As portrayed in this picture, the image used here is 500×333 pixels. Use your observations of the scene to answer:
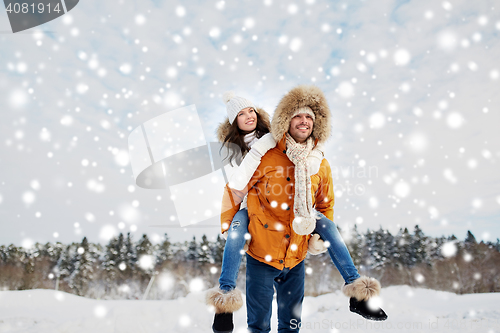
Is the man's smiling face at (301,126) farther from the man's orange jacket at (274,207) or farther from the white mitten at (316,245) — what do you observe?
the white mitten at (316,245)

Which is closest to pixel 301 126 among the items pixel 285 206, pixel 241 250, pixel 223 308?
pixel 285 206

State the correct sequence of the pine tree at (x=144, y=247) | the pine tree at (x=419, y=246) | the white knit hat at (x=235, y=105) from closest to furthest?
the white knit hat at (x=235, y=105) → the pine tree at (x=419, y=246) → the pine tree at (x=144, y=247)

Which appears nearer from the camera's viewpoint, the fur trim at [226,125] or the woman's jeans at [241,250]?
the woman's jeans at [241,250]

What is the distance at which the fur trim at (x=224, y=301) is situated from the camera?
82.0 inches

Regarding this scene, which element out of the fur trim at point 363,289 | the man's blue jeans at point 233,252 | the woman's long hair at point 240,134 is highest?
the woman's long hair at point 240,134

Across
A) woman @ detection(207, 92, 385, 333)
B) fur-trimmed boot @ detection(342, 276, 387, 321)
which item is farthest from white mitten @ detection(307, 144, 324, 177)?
fur-trimmed boot @ detection(342, 276, 387, 321)

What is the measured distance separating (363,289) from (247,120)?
7.00 ft

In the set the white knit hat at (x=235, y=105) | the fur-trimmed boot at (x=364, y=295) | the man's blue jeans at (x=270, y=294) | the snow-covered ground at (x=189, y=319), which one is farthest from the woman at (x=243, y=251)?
the snow-covered ground at (x=189, y=319)

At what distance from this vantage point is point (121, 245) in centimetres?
3103

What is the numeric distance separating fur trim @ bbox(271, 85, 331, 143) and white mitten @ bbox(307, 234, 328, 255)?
0.99 metres

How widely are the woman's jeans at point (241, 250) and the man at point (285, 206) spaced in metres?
0.12

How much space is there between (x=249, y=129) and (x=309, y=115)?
81 centimetres

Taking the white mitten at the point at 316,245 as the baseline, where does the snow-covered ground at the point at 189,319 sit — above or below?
below

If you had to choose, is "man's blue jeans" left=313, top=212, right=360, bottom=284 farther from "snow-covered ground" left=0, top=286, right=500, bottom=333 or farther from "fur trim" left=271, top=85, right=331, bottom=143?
"snow-covered ground" left=0, top=286, right=500, bottom=333
